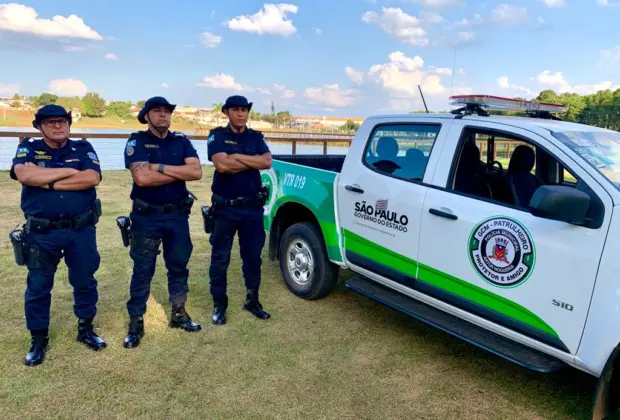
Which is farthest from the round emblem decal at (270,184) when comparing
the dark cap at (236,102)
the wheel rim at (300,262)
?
the dark cap at (236,102)

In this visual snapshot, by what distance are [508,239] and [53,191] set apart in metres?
2.93

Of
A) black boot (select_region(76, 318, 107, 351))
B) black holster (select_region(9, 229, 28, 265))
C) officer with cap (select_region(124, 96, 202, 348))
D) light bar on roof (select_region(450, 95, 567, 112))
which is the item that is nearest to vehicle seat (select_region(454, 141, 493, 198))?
light bar on roof (select_region(450, 95, 567, 112))

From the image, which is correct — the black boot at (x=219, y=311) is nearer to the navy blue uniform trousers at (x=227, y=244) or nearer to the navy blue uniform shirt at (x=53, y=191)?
the navy blue uniform trousers at (x=227, y=244)

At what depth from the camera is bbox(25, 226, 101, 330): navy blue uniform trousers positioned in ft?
10.6

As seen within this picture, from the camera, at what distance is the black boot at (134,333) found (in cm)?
360

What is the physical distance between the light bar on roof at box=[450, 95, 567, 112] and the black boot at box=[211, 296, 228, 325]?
98.8 inches

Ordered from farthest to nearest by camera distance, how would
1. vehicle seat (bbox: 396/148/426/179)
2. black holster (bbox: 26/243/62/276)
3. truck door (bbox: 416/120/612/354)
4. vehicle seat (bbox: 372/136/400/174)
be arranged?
vehicle seat (bbox: 372/136/400/174)
vehicle seat (bbox: 396/148/426/179)
black holster (bbox: 26/243/62/276)
truck door (bbox: 416/120/612/354)

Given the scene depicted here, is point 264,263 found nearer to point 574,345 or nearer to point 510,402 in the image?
point 510,402

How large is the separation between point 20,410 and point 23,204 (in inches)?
51.9

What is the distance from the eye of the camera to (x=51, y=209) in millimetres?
3180

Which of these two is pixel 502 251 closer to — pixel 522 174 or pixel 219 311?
pixel 522 174

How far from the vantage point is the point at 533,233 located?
8.84 feet

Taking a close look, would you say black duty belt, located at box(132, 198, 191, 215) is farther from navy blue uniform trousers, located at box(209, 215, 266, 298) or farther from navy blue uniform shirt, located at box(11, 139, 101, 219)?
navy blue uniform trousers, located at box(209, 215, 266, 298)

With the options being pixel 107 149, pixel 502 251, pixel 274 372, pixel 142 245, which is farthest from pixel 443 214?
pixel 107 149
